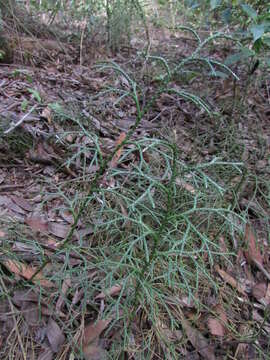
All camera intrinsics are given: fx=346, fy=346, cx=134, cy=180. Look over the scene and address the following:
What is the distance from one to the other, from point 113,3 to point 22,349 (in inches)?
115

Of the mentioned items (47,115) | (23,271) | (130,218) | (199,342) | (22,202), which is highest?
(47,115)

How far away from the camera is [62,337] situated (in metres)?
1.31

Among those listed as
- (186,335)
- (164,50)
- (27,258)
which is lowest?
(186,335)

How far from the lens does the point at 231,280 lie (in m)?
1.68

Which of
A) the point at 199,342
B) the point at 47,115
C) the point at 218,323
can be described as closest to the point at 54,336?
the point at 199,342

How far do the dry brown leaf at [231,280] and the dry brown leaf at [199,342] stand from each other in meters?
0.31

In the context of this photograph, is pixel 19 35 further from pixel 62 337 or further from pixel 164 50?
pixel 62 337

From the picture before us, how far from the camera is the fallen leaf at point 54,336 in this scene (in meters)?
1.29

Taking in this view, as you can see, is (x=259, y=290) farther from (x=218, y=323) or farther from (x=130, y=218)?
(x=130, y=218)

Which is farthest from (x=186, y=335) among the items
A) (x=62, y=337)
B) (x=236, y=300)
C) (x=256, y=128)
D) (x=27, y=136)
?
(x=256, y=128)

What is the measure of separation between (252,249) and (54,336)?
1.10m

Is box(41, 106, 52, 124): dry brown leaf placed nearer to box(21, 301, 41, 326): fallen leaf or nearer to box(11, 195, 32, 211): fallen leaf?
box(11, 195, 32, 211): fallen leaf

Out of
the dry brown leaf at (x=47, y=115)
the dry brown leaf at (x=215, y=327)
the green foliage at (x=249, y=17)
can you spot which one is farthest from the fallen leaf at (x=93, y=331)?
the green foliage at (x=249, y=17)

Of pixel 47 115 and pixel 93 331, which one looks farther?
pixel 47 115
